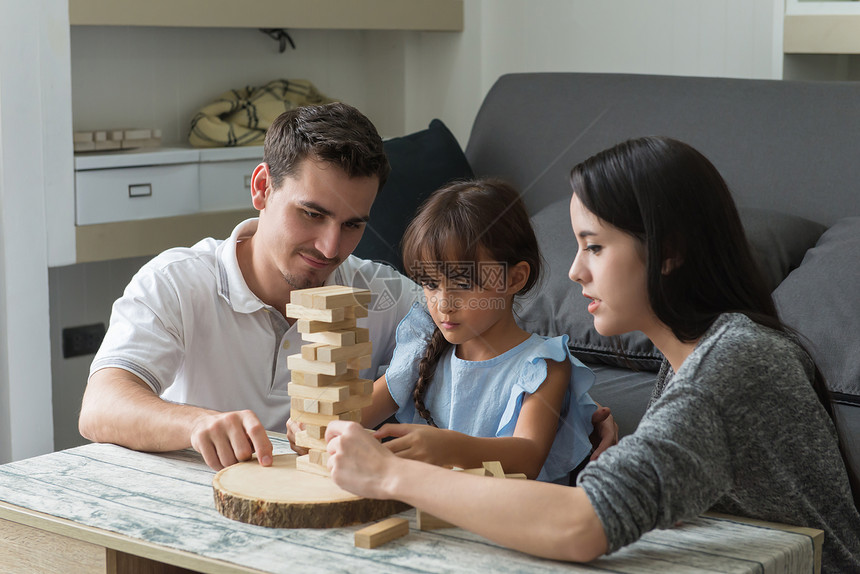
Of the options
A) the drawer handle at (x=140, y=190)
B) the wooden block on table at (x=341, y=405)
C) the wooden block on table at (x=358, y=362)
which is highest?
the drawer handle at (x=140, y=190)

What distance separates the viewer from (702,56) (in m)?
2.82

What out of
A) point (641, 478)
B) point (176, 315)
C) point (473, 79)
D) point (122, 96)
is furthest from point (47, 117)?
point (641, 478)

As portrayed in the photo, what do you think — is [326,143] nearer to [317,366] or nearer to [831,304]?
[317,366]

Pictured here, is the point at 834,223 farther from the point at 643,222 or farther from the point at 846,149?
the point at 643,222

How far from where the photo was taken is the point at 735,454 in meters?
0.96

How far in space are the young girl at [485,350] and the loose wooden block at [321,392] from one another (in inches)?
10.1

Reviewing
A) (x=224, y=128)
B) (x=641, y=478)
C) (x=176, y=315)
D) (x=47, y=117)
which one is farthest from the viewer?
(x=224, y=128)

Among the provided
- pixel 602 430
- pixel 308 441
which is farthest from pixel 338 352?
pixel 602 430

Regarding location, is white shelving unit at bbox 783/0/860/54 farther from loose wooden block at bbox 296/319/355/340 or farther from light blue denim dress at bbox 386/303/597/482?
loose wooden block at bbox 296/319/355/340

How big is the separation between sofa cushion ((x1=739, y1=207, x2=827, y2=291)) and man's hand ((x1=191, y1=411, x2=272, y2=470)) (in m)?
1.17

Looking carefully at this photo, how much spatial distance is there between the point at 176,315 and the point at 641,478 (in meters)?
0.85

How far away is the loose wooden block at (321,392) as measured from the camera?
1052 millimetres

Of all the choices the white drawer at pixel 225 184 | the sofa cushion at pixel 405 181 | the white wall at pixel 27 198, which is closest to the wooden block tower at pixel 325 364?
the sofa cushion at pixel 405 181

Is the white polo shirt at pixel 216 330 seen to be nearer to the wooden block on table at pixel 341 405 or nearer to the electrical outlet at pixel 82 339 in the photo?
the wooden block on table at pixel 341 405
